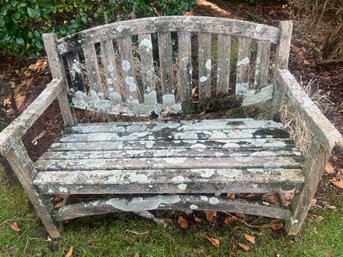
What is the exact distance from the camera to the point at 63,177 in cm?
206

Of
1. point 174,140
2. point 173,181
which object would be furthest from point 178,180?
point 174,140

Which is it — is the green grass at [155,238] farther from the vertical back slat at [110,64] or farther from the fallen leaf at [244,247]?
the vertical back slat at [110,64]

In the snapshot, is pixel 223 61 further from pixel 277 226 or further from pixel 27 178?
pixel 27 178

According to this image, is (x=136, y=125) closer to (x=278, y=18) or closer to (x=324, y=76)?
(x=324, y=76)

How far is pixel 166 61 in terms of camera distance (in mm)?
2408

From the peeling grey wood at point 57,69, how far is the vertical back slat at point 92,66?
187 millimetres

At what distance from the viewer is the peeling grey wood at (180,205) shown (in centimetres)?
218

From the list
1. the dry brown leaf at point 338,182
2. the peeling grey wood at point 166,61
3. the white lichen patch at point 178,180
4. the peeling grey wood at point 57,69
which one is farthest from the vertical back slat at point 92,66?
the dry brown leaf at point 338,182

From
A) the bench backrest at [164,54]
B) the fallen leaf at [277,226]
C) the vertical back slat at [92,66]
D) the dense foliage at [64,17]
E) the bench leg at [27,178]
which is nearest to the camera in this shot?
the bench leg at [27,178]

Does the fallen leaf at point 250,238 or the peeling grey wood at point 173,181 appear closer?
the peeling grey wood at point 173,181

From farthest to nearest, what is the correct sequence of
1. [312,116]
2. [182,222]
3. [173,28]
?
[182,222], [173,28], [312,116]

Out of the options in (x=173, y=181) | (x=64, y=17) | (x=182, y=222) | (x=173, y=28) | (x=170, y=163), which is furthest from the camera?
(x=64, y=17)

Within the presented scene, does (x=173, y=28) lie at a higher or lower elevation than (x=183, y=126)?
higher

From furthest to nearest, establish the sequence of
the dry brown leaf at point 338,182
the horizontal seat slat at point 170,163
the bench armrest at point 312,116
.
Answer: the dry brown leaf at point 338,182 < the horizontal seat slat at point 170,163 < the bench armrest at point 312,116
